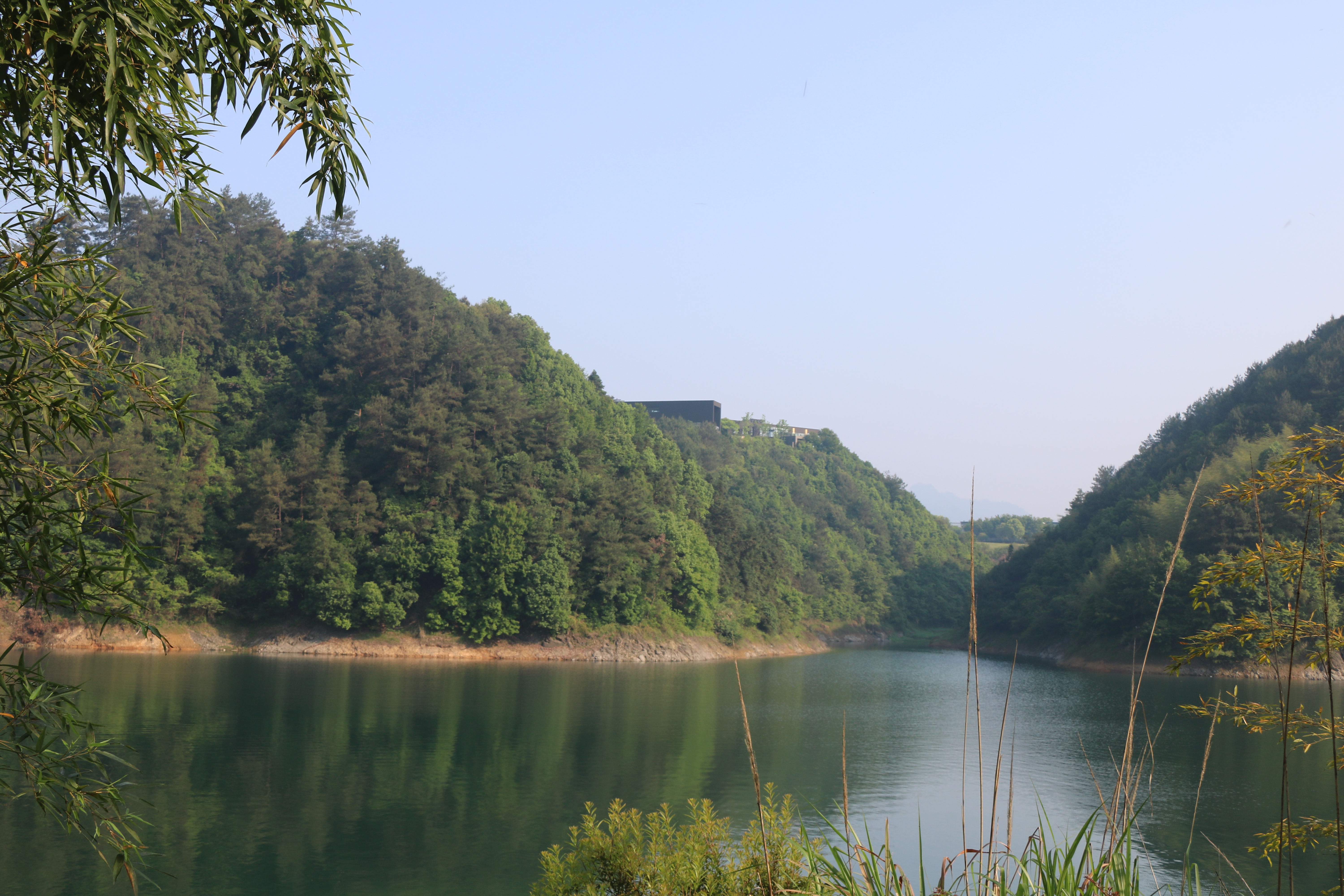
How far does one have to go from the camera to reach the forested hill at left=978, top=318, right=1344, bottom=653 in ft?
143

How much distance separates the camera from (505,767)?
19891 millimetres

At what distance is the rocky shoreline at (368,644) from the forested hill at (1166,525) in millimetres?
19676

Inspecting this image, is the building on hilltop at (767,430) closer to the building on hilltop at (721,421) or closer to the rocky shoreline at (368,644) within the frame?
the building on hilltop at (721,421)

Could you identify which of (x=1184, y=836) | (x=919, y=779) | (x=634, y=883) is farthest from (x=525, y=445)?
(x=634, y=883)

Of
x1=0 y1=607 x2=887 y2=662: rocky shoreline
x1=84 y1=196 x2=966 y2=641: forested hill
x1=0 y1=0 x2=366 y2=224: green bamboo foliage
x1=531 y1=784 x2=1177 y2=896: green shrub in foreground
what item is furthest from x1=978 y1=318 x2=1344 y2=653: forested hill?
x1=0 y1=0 x2=366 y2=224: green bamboo foliage

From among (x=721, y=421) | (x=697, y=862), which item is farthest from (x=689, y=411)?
(x=697, y=862)

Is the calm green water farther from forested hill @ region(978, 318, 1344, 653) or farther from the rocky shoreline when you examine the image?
forested hill @ region(978, 318, 1344, 653)

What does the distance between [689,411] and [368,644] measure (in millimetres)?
60562

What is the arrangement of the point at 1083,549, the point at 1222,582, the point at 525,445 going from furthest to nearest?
the point at 1083,549 → the point at 525,445 → the point at 1222,582

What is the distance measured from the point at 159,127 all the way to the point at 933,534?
9420cm

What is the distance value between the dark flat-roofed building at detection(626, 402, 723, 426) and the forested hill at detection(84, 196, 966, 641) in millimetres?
28355

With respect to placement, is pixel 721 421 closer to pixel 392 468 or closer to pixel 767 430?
pixel 767 430

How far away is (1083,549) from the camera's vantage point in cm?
5950

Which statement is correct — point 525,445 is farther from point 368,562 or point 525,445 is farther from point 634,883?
point 634,883
